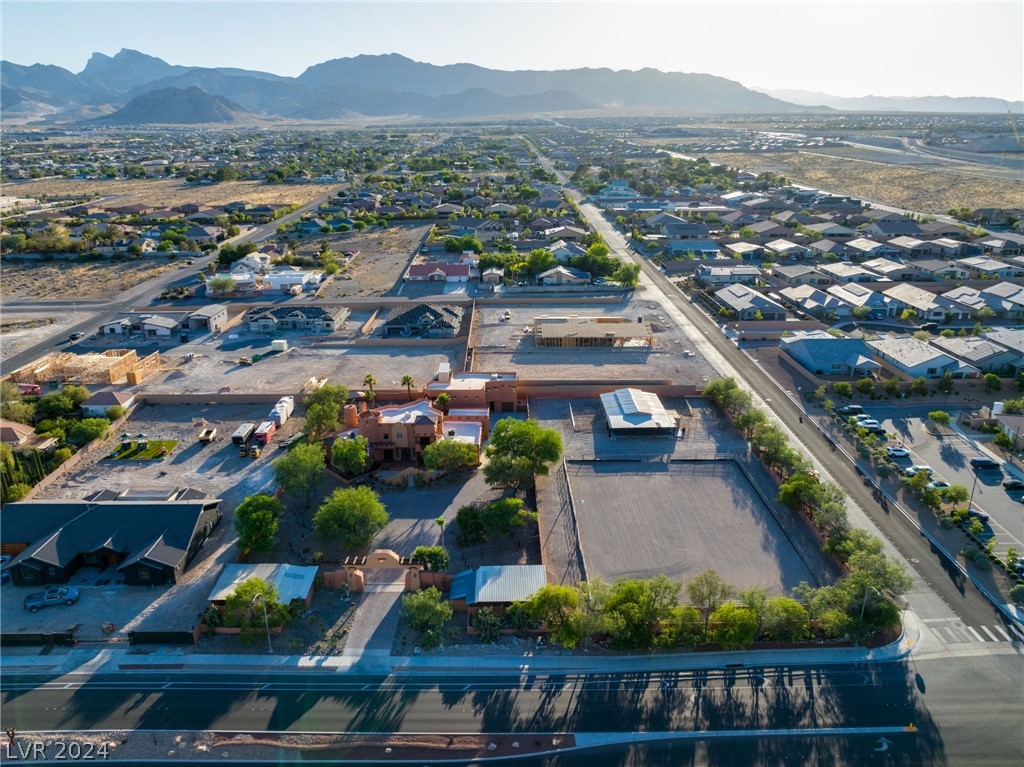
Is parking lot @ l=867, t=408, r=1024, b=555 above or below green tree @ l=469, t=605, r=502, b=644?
above

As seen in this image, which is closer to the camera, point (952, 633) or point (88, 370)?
point (952, 633)

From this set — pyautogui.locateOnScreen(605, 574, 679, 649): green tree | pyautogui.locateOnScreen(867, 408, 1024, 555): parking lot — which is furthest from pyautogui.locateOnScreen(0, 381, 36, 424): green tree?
pyautogui.locateOnScreen(867, 408, 1024, 555): parking lot

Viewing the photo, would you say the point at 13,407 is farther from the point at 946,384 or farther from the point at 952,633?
the point at 946,384

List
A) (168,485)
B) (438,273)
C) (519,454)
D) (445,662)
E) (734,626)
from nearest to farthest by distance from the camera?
(734,626), (445,662), (519,454), (168,485), (438,273)

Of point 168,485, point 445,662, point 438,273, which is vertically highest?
point 438,273

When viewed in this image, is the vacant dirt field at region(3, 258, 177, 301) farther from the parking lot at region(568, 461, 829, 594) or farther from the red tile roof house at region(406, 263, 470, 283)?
the parking lot at region(568, 461, 829, 594)

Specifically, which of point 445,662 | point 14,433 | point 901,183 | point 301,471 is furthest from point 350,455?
point 901,183

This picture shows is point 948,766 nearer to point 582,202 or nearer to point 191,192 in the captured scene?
point 582,202
